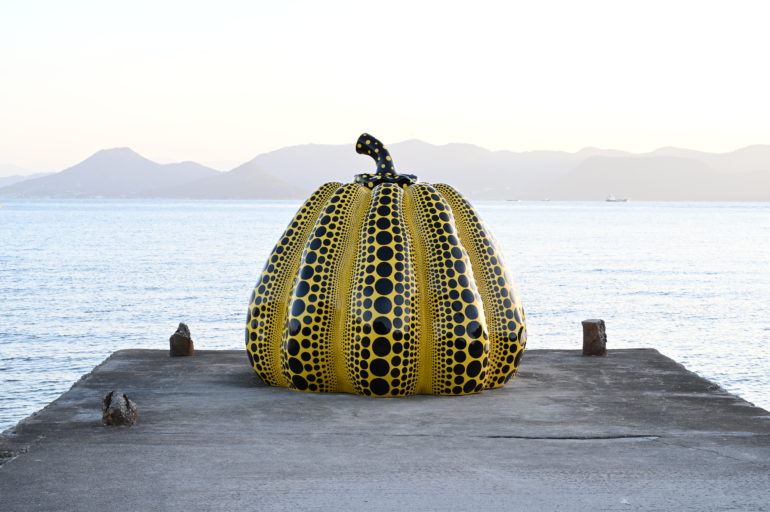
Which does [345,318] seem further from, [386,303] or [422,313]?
[422,313]

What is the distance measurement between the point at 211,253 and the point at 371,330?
56.2 meters

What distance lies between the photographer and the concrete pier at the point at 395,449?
5.61m

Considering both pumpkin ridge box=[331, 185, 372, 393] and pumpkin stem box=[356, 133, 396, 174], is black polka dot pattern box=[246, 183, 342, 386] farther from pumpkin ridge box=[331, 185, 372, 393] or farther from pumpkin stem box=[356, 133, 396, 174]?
pumpkin stem box=[356, 133, 396, 174]

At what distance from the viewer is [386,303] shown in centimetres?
805

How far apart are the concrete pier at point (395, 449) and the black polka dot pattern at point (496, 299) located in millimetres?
297

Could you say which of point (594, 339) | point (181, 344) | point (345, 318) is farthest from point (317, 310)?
point (594, 339)

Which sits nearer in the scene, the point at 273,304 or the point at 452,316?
the point at 452,316

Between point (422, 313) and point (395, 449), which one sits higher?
point (422, 313)

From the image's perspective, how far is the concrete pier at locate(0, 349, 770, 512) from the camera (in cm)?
561

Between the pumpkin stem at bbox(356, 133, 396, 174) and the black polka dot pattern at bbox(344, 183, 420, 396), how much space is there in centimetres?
104

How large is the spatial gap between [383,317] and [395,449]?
5.44ft

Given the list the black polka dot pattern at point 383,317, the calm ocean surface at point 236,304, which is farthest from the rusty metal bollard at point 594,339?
the black polka dot pattern at point 383,317

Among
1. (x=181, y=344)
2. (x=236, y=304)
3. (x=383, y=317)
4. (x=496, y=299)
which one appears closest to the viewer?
(x=383, y=317)

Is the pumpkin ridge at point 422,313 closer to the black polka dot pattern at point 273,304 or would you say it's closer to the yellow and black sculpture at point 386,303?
the yellow and black sculpture at point 386,303
